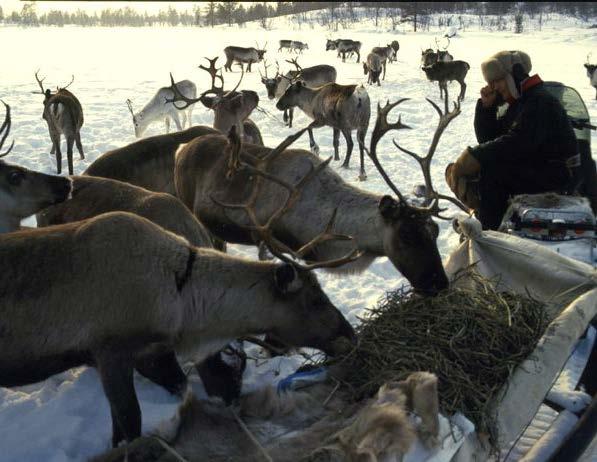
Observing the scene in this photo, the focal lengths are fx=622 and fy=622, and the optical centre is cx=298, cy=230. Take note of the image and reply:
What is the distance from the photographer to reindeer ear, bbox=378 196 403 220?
3678mm

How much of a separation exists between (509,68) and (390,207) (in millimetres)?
1594

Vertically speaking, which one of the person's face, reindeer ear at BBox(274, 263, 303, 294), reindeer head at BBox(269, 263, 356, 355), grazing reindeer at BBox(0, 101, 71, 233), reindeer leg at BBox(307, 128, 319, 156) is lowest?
reindeer leg at BBox(307, 128, 319, 156)

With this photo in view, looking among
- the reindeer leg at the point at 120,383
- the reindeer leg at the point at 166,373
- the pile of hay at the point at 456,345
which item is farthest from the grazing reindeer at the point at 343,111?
the reindeer leg at the point at 120,383

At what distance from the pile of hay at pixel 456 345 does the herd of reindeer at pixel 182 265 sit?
17 cm

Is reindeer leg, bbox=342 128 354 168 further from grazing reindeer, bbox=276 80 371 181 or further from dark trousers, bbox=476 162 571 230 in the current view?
dark trousers, bbox=476 162 571 230

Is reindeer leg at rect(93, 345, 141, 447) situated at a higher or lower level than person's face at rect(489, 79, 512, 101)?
lower

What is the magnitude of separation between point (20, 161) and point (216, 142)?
543 cm

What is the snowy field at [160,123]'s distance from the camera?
3.04 metres

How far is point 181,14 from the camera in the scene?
6169cm

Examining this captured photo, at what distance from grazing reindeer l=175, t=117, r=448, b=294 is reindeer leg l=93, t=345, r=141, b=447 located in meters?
1.26

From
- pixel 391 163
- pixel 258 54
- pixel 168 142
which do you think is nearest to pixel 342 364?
pixel 168 142

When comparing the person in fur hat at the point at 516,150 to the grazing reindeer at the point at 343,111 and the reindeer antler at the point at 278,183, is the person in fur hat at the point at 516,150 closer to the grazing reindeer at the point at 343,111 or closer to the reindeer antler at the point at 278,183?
the reindeer antler at the point at 278,183

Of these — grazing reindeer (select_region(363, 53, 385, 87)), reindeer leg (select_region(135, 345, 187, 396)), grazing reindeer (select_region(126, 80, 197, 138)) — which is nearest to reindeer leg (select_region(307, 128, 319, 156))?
grazing reindeer (select_region(126, 80, 197, 138))

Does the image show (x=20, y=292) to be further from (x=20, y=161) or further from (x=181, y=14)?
(x=181, y=14)
